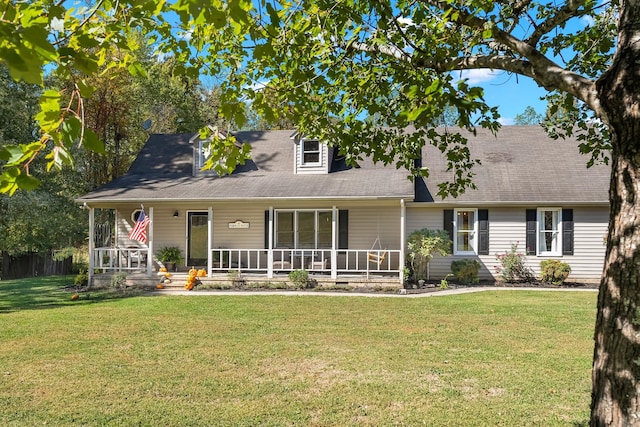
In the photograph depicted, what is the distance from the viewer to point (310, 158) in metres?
17.1

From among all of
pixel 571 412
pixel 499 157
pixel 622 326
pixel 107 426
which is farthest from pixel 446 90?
pixel 499 157

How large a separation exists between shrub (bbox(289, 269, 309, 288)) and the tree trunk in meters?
11.8

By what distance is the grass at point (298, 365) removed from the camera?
14.9ft

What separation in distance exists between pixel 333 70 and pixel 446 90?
5.31 ft

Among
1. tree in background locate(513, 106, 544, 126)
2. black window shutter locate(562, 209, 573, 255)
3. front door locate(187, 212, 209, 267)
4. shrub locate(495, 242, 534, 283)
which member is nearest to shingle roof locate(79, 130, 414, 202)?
front door locate(187, 212, 209, 267)

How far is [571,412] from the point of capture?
4.59 meters

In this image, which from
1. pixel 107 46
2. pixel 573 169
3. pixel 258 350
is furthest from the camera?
pixel 573 169

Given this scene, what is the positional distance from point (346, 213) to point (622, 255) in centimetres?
1376

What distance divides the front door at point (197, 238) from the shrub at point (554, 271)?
1147 cm

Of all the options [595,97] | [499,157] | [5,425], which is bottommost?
[5,425]

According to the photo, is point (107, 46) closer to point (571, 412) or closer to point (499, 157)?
point (571, 412)

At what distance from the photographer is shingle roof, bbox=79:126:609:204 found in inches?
595

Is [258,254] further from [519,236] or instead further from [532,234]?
[532,234]

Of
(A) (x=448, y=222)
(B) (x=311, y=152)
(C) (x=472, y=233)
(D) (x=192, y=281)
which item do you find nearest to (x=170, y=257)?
(D) (x=192, y=281)
